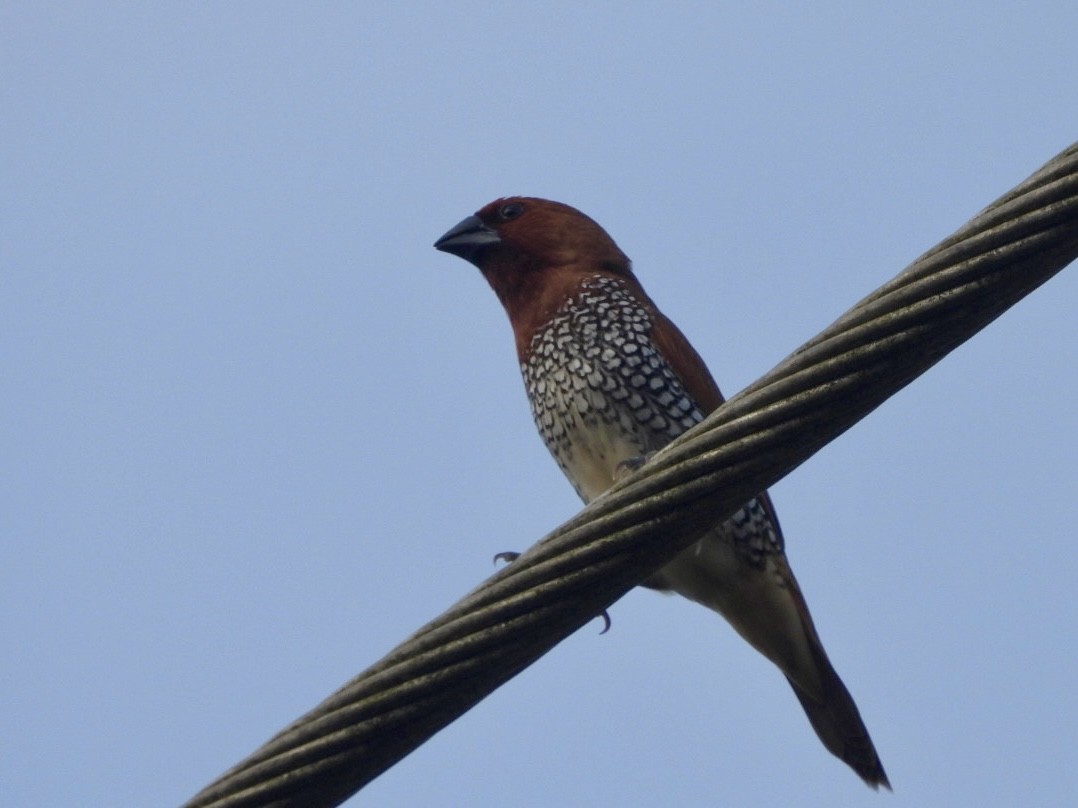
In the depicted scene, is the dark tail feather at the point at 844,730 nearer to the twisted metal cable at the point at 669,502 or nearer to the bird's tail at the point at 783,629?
the bird's tail at the point at 783,629

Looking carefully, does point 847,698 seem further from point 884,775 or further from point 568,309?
point 568,309

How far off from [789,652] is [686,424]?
3.13 feet

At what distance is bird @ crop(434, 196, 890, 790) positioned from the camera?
6176 mm

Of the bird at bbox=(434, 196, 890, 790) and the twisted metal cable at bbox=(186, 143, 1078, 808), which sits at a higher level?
the bird at bbox=(434, 196, 890, 790)

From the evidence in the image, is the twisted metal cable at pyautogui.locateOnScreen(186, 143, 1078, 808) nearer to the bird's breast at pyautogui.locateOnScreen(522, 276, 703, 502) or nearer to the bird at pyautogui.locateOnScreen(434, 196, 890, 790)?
the bird at pyautogui.locateOnScreen(434, 196, 890, 790)

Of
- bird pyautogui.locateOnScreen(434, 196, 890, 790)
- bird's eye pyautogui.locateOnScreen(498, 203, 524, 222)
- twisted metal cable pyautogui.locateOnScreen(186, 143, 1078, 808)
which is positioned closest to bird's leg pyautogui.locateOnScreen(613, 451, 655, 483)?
bird pyautogui.locateOnScreen(434, 196, 890, 790)

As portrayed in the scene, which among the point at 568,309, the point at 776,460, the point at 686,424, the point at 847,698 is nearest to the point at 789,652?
the point at 847,698

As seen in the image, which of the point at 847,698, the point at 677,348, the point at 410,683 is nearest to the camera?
the point at 410,683

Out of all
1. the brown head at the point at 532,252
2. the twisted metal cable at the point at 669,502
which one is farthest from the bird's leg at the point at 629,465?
the twisted metal cable at the point at 669,502

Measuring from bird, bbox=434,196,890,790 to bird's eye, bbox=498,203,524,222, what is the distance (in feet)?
1.20

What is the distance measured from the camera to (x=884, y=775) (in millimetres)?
6152

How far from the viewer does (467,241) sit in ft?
24.8

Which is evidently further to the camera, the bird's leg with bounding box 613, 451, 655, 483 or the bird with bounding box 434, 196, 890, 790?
the bird with bounding box 434, 196, 890, 790

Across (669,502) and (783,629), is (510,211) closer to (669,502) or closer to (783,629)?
(783,629)
